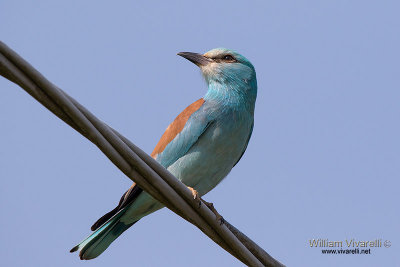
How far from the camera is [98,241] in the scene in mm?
5707

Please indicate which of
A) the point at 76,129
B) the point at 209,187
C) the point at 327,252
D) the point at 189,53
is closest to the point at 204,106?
the point at 209,187

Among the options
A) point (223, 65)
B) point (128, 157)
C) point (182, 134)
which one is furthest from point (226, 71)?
point (128, 157)

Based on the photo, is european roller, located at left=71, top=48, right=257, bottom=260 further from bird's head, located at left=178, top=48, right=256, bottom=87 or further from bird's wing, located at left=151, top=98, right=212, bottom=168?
bird's head, located at left=178, top=48, right=256, bottom=87

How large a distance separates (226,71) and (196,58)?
0.53 meters

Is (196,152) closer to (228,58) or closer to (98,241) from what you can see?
(98,241)

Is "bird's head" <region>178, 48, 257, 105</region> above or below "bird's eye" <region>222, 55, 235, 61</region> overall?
below

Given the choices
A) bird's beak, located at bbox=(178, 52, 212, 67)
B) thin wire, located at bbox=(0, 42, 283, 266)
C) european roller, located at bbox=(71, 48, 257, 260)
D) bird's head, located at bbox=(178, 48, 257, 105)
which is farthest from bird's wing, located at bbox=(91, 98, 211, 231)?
thin wire, located at bbox=(0, 42, 283, 266)

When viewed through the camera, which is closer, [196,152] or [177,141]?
[196,152]

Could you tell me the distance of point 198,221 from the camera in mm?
3719

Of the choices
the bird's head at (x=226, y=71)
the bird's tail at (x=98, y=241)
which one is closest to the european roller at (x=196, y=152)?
the bird's tail at (x=98, y=241)

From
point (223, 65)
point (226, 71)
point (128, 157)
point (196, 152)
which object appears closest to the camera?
point (128, 157)

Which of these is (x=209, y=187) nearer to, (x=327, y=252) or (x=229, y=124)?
(x=229, y=124)

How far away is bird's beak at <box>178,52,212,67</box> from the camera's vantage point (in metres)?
6.89

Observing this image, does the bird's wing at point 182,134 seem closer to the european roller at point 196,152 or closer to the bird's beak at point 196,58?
the european roller at point 196,152
